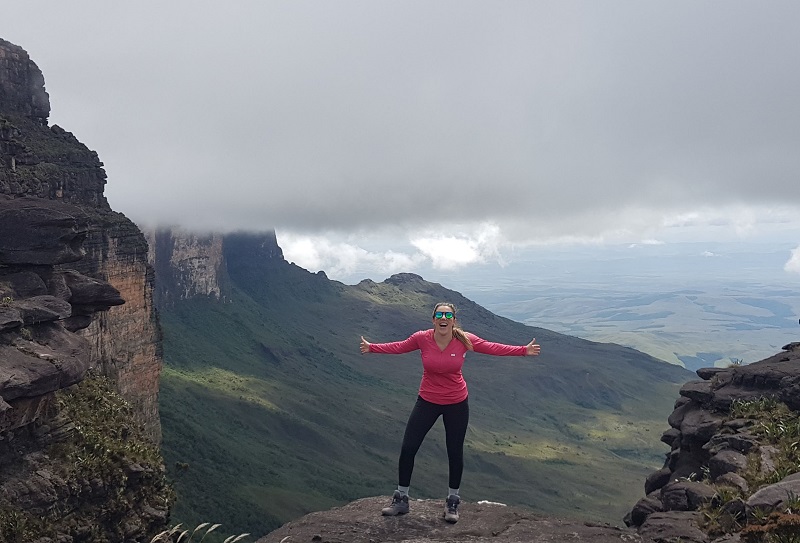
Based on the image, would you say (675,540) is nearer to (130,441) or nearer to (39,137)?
(130,441)

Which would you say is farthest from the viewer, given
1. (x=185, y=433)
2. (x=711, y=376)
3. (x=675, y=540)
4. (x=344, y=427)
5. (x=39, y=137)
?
(x=344, y=427)

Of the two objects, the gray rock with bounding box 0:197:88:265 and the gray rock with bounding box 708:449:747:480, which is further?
the gray rock with bounding box 0:197:88:265

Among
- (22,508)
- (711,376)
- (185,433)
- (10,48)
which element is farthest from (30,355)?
(185,433)

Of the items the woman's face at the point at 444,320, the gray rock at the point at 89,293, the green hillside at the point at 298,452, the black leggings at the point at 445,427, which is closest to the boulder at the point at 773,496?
the black leggings at the point at 445,427

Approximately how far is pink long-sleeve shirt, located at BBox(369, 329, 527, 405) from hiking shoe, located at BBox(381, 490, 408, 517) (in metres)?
2.74

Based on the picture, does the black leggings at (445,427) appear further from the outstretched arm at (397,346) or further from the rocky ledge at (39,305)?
the rocky ledge at (39,305)

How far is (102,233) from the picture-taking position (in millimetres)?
61469

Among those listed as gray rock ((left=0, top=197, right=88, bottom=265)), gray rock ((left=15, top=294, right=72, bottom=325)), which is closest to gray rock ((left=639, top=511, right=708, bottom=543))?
gray rock ((left=15, top=294, right=72, bottom=325))

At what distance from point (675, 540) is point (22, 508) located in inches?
878

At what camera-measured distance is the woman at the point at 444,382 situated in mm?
15742

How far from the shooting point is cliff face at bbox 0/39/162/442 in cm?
6153

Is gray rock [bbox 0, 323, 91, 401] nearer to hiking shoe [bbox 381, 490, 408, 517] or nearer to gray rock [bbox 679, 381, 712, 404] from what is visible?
hiking shoe [bbox 381, 490, 408, 517]

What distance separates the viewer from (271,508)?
86.0m

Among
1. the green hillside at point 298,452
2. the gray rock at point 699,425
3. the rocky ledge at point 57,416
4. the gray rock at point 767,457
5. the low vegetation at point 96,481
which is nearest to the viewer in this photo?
the gray rock at point 767,457
